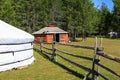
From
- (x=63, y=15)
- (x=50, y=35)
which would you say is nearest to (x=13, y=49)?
(x=50, y=35)

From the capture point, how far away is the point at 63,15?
5875 centimetres

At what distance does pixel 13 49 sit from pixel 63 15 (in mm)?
46945

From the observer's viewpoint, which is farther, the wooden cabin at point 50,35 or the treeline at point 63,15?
the treeline at point 63,15

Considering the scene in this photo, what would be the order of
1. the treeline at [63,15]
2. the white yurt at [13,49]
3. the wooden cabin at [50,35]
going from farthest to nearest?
the treeline at [63,15]
the wooden cabin at [50,35]
the white yurt at [13,49]

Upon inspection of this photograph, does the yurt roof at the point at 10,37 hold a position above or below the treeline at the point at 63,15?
below

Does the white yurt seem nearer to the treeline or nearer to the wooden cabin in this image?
the wooden cabin

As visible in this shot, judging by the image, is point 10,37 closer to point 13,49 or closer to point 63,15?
point 13,49

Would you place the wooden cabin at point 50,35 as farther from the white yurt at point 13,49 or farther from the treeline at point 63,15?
the white yurt at point 13,49

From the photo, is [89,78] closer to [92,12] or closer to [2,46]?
[2,46]

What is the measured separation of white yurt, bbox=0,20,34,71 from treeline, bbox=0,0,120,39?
110ft

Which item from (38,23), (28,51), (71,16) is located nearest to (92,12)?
(71,16)

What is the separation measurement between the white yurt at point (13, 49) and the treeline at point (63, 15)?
33469 millimetres

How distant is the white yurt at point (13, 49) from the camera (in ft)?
38.5

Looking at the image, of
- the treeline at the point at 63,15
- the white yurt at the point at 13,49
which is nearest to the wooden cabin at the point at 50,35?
the treeline at the point at 63,15
